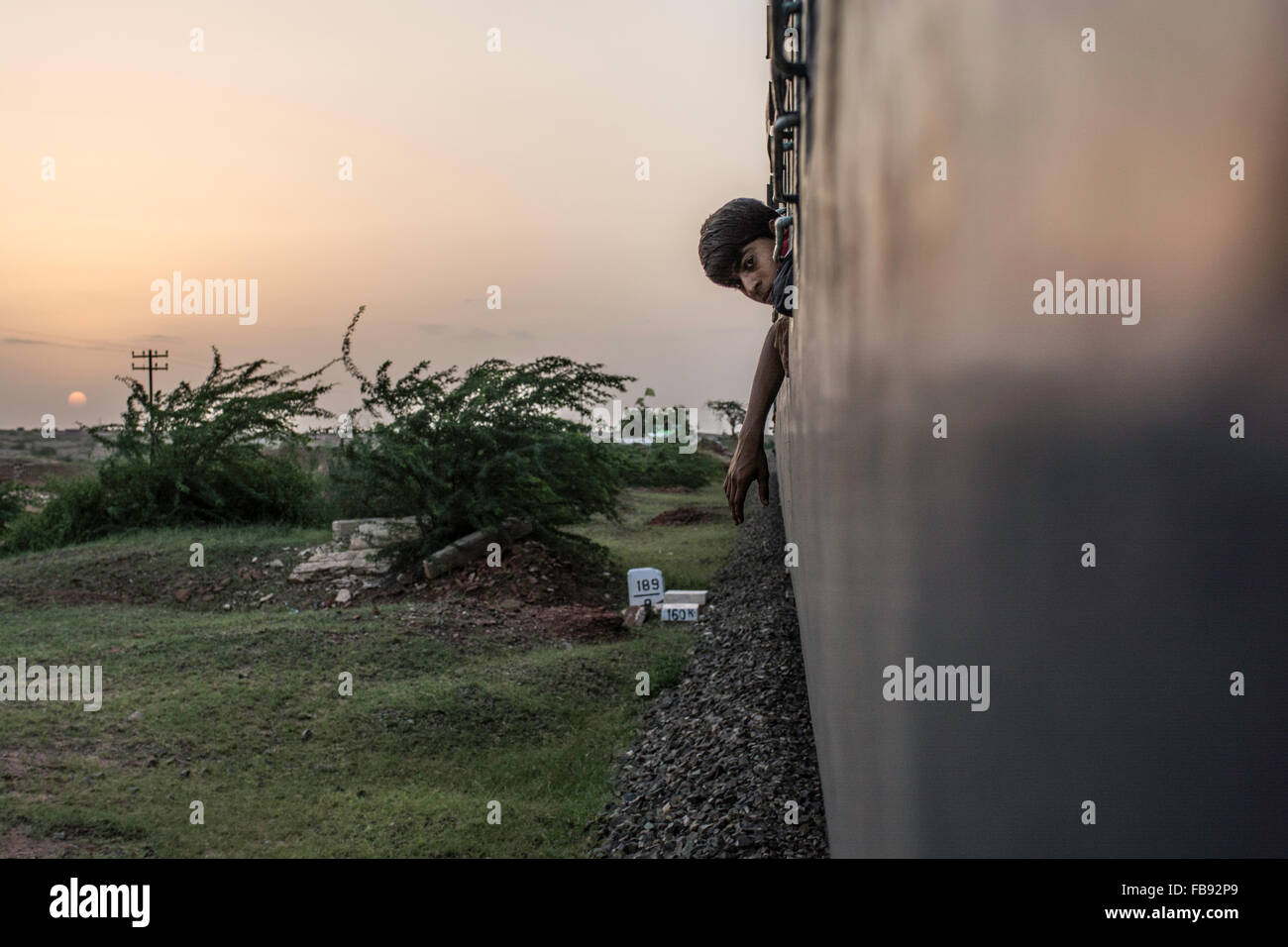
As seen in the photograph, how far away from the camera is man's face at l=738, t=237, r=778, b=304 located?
13.2 feet

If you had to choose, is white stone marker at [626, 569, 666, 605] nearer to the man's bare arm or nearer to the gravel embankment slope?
the gravel embankment slope

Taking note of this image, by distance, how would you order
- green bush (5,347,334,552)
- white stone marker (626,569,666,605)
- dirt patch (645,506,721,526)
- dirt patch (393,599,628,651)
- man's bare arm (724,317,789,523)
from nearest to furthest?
man's bare arm (724,317,789,523) → dirt patch (393,599,628,651) → white stone marker (626,569,666,605) → green bush (5,347,334,552) → dirt patch (645,506,721,526)

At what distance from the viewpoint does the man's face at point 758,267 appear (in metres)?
4.03

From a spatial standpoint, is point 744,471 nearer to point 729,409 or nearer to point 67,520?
point 67,520

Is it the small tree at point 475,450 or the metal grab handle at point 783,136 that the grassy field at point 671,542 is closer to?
the small tree at point 475,450

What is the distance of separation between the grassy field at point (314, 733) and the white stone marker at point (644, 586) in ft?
1.96

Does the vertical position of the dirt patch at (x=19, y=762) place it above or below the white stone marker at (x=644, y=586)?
below

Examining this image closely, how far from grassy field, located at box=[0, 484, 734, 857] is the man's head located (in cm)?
265

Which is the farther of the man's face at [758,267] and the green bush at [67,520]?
the green bush at [67,520]

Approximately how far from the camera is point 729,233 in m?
3.80

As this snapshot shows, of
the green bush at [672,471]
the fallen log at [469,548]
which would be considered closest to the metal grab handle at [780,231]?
the fallen log at [469,548]

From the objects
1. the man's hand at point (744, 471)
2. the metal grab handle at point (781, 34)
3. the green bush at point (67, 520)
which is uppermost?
the metal grab handle at point (781, 34)

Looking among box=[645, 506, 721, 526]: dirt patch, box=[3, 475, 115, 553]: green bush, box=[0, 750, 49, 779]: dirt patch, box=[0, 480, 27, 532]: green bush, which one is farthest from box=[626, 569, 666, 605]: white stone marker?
box=[0, 480, 27, 532]: green bush

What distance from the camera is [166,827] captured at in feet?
14.8
